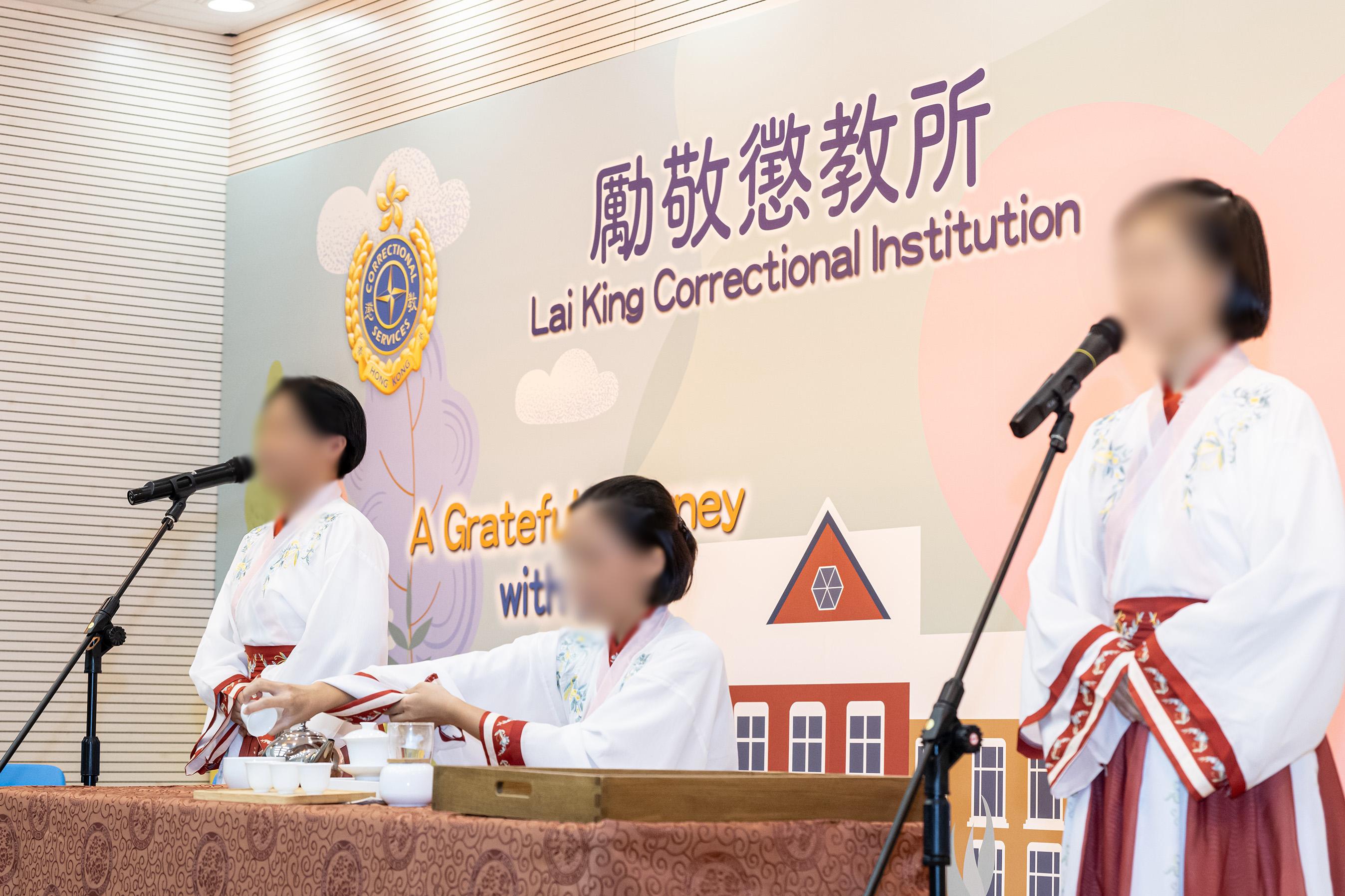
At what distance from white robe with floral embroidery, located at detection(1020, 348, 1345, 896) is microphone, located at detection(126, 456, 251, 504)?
2.25 metres

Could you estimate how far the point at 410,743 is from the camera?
2.10 metres

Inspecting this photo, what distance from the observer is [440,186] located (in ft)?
15.9

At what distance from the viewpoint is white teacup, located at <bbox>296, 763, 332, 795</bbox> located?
2156 millimetres

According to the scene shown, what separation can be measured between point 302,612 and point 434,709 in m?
1.27

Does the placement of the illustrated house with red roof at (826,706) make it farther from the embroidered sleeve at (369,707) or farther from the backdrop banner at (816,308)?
the embroidered sleeve at (369,707)

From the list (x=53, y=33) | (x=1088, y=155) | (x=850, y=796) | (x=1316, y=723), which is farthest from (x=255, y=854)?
(x=53, y=33)

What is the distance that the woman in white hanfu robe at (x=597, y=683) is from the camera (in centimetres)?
243

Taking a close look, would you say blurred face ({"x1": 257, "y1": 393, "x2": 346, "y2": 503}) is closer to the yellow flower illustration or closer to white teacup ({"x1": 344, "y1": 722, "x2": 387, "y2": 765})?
the yellow flower illustration

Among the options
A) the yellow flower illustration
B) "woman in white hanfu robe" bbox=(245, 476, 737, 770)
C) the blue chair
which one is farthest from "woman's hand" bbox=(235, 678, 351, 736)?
the yellow flower illustration

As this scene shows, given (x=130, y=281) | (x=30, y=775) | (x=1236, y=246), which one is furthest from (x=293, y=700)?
(x=130, y=281)

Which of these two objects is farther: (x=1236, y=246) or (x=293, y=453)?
(x=293, y=453)

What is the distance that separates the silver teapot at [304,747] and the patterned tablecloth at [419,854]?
0.17 metres

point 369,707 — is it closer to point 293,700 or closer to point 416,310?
point 293,700

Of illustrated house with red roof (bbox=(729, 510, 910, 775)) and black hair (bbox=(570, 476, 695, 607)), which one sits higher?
black hair (bbox=(570, 476, 695, 607))
